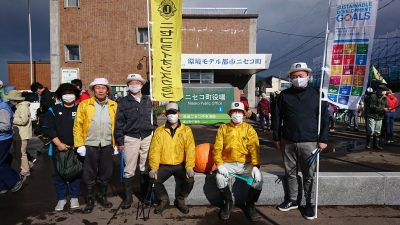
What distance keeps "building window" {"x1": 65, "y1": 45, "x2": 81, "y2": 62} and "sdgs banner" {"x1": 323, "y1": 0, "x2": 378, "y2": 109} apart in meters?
22.3

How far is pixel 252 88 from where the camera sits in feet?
87.2

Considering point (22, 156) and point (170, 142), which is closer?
point (170, 142)

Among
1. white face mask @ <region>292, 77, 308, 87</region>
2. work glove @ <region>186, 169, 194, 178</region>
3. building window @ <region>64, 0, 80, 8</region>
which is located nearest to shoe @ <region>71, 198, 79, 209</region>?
work glove @ <region>186, 169, 194, 178</region>

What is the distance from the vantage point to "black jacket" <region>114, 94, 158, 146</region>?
13.3ft

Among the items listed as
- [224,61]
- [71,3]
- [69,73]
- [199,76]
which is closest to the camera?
[224,61]

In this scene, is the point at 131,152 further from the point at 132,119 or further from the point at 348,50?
the point at 348,50

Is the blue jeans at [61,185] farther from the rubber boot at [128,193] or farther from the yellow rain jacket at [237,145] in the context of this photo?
the yellow rain jacket at [237,145]

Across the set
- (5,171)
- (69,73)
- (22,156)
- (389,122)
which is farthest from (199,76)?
(5,171)

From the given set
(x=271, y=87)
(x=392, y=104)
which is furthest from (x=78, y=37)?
(x=271, y=87)

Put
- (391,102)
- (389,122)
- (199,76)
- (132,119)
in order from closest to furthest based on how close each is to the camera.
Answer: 1. (132,119)
2. (391,102)
3. (389,122)
4. (199,76)

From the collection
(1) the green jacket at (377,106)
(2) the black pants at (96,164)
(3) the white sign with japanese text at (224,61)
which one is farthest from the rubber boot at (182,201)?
(3) the white sign with japanese text at (224,61)

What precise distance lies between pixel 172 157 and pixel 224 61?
17567 mm

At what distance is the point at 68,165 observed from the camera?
3969 mm

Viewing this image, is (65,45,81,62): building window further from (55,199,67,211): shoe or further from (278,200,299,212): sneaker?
(278,200,299,212): sneaker
